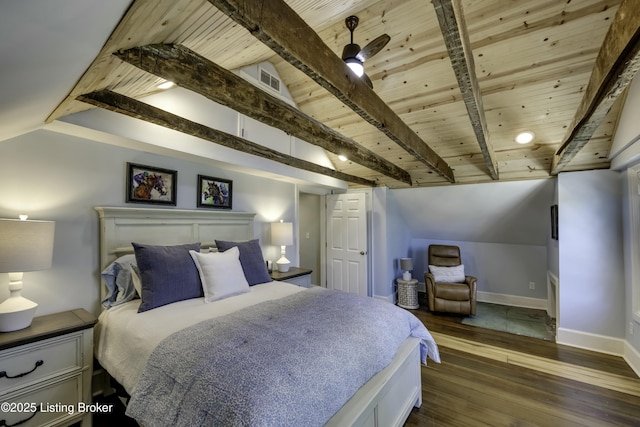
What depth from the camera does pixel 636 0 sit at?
99 cm

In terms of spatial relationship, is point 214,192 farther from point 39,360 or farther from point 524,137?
point 524,137

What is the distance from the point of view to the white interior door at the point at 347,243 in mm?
4668

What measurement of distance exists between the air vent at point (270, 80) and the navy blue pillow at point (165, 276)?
218 cm

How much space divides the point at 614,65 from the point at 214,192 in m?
3.17

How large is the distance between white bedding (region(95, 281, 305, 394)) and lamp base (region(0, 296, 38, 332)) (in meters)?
0.40

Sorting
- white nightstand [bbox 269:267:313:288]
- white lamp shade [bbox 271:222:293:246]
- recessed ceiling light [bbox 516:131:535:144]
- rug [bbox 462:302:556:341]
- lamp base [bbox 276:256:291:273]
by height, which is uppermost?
recessed ceiling light [bbox 516:131:535:144]

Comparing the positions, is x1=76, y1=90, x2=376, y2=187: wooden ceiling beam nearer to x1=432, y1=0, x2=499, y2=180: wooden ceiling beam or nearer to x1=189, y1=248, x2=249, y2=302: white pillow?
x1=189, y1=248, x2=249, y2=302: white pillow

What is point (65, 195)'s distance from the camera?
2.08 meters

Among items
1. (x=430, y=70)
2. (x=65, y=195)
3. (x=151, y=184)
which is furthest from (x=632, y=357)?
(x=65, y=195)

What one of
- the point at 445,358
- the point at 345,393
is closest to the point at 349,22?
the point at 345,393

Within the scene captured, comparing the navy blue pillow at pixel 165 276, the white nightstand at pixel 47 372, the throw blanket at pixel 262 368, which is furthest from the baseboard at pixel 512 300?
the white nightstand at pixel 47 372

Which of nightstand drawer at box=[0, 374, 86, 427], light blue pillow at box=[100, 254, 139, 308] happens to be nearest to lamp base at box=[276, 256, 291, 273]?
light blue pillow at box=[100, 254, 139, 308]

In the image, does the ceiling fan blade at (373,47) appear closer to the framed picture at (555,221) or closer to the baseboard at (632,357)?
the framed picture at (555,221)

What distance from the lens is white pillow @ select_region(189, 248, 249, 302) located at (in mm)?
2197
